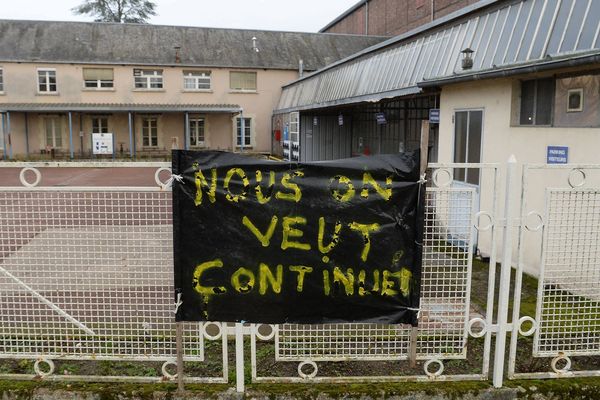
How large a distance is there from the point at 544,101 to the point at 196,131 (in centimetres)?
2719

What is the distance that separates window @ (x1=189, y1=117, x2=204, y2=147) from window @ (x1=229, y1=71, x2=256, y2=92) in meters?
3.01

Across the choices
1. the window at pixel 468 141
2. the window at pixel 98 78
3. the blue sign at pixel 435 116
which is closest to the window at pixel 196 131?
the window at pixel 98 78

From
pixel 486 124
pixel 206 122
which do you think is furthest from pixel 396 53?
pixel 206 122

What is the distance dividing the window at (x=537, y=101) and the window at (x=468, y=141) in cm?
97

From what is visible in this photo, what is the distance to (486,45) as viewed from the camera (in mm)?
8359

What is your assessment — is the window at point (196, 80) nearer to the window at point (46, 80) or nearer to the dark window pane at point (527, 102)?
the window at point (46, 80)

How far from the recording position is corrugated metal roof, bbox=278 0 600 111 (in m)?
6.31

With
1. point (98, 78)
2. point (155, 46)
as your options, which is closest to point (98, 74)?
point (98, 78)

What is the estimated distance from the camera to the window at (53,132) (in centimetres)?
3067

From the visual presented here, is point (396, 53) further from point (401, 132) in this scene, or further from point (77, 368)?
point (77, 368)

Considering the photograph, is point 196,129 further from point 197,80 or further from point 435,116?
point 435,116

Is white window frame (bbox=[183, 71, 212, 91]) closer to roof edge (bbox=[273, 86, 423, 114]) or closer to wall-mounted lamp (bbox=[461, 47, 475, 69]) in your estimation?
roof edge (bbox=[273, 86, 423, 114])

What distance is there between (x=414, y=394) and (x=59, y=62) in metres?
31.8

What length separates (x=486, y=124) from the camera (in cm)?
820
